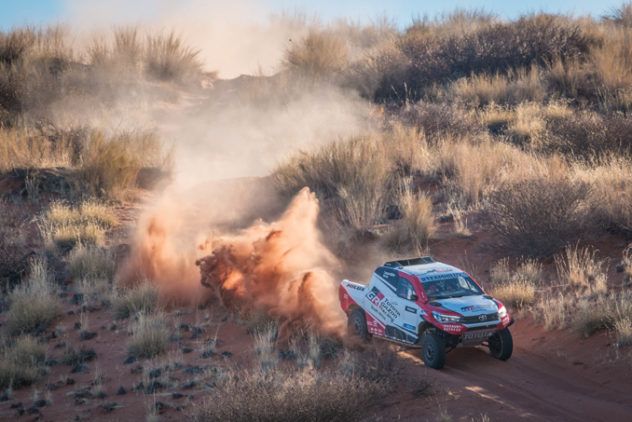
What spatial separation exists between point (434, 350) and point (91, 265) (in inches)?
325

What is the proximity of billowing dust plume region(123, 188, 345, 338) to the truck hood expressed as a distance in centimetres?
213

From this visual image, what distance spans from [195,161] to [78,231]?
6.94 m

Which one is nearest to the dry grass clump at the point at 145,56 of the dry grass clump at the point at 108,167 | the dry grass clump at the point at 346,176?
the dry grass clump at the point at 108,167

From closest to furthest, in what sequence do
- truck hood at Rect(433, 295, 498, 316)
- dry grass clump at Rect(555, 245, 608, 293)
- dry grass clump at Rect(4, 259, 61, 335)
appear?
truck hood at Rect(433, 295, 498, 316), dry grass clump at Rect(555, 245, 608, 293), dry grass clump at Rect(4, 259, 61, 335)

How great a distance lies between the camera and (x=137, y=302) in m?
12.4

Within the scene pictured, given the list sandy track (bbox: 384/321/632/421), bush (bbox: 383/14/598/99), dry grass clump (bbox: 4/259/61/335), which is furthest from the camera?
bush (bbox: 383/14/598/99)

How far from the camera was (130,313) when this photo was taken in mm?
12328

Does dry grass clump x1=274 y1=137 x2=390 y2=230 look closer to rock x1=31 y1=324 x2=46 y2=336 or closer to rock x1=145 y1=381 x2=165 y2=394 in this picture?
rock x1=31 y1=324 x2=46 y2=336

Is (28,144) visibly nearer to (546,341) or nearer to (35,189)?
(35,189)

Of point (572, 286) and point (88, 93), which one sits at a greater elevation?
point (88, 93)

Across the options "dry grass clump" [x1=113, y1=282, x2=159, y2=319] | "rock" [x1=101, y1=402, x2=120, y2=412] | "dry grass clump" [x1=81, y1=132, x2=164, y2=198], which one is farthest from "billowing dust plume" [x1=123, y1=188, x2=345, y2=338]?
"dry grass clump" [x1=81, y1=132, x2=164, y2=198]

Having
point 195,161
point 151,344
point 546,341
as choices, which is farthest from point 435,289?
point 195,161

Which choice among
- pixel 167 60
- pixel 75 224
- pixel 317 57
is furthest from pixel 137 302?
pixel 167 60

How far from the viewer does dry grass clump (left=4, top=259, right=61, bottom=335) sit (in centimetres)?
1193
